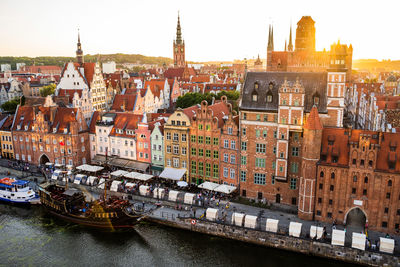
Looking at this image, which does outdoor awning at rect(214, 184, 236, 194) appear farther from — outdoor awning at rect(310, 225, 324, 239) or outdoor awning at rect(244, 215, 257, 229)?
outdoor awning at rect(310, 225, 324, 239)

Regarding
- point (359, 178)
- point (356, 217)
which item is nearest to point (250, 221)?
point (356, 217)

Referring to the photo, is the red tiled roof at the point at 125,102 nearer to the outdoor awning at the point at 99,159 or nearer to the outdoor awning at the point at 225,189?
the outdoor awning at the point at 99,159

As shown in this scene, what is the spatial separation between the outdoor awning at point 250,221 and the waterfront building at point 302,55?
73827 millimetres

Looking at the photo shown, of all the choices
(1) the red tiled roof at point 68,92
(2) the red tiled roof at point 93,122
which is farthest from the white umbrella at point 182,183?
(1) the red tiled roof at point 68,92

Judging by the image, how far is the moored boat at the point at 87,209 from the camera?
5416 centimetres

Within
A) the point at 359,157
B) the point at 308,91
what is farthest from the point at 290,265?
the point at 308,91

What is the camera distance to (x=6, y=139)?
83500 mm

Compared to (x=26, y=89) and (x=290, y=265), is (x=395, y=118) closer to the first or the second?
(x=290, y=265)

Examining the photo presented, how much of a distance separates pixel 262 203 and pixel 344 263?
15.8 metres

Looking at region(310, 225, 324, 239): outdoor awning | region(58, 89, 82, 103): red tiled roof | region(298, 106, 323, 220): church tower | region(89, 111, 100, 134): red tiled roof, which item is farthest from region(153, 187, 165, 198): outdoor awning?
region(58, 89, 82, 103): red tiled roof

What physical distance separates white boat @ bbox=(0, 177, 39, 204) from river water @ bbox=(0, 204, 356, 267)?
284 inches

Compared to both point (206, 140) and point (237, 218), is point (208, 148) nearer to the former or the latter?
point (206, 140)

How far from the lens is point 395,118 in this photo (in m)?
64.2

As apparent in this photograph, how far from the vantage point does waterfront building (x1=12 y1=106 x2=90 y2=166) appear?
74.7m
